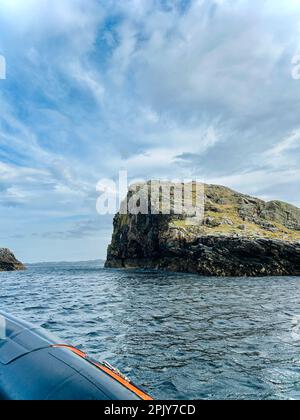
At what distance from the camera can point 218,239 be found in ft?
217

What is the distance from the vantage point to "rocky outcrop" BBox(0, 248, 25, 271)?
123812 mm

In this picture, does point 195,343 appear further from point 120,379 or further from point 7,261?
point 7,261

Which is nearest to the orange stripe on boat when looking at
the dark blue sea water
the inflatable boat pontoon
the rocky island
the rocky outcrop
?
the inflatable boat pontoon

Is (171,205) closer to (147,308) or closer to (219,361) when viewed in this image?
(147,308)

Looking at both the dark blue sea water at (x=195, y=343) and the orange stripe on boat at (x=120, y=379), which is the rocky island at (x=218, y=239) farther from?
the orange stripe on boat at (x=120, y=379)

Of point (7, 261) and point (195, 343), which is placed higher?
point (195, 343)

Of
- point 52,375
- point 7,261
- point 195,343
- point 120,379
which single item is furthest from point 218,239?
point 7,261

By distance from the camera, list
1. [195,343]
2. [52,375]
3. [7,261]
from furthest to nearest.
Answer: [7,261] < [195,343] < [52,375]

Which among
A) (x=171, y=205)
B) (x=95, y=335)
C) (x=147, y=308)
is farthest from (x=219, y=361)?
(x=171, y=205)

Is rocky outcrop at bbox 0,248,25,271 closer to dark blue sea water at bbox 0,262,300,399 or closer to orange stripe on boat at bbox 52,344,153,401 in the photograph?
dark blue sea water at bbox 0,262,300,399

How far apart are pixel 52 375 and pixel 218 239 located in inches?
2517

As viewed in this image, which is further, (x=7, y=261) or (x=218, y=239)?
(x=7, y=261)

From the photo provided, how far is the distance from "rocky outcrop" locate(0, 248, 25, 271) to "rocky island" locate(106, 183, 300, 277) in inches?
1633
